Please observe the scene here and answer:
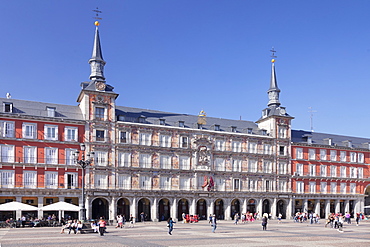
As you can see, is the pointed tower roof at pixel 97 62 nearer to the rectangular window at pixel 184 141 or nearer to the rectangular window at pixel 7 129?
the rectangular window at pixel 7 129

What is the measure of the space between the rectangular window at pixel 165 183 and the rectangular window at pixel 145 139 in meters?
5.85

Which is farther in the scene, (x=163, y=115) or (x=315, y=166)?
(x=315, y=166)

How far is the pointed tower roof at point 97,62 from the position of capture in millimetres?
64750

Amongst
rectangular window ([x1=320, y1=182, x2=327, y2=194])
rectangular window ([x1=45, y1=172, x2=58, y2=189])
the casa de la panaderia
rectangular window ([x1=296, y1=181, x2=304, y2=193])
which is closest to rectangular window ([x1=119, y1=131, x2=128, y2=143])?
the casa de la panaderia

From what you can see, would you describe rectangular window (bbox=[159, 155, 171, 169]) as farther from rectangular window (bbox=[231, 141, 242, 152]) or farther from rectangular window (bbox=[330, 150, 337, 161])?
rectangular window (bbox=[330, 150, 337, 161])

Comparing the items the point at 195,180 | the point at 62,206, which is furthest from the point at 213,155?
the point at 62,206

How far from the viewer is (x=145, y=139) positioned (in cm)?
6481

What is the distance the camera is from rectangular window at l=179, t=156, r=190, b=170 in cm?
6725

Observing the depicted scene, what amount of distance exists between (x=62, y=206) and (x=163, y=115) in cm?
2616

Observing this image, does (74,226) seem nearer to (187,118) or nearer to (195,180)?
(195,180)

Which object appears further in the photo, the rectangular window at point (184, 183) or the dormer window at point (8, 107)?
the rectangular window at point (184, 183)

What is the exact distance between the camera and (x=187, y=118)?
237 feet

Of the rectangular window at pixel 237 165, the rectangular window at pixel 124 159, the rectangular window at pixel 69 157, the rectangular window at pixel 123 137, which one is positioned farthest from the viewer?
the rectangular window at pixel 237 165

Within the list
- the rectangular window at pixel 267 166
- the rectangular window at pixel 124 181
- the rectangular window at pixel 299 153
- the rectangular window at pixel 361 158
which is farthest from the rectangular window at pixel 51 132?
the rectangular window at pixel 361 158
